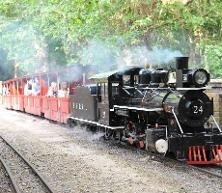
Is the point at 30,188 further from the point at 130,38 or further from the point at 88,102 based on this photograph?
the point at 130,38

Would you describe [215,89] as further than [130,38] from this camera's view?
No

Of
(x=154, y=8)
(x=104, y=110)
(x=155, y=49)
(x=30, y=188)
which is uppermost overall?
(x=154, y=8)

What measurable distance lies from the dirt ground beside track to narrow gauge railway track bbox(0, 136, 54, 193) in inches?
6.3

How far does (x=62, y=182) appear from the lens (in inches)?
360

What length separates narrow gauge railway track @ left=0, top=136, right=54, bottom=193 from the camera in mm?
8708

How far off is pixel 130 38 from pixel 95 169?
6.62m

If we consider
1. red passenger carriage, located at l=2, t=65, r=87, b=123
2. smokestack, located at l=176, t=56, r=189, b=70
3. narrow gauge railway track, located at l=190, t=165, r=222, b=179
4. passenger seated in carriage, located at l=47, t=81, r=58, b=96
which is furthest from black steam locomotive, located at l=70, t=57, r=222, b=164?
passenger seated in carriage, located at l=47, t=81, r=58, b=96

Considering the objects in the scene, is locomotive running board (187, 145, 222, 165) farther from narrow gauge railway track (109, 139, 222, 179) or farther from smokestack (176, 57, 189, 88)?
smokestack (176, 57, 189, 88)

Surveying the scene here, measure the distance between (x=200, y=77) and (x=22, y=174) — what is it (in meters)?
4.07

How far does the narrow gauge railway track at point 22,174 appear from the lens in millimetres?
8708

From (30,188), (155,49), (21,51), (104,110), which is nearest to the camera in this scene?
(30,188)

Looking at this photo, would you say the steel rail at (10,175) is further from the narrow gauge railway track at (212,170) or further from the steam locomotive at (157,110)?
the narrow gauge railway track at (212,170)

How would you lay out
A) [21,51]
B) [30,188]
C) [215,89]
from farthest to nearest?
[21,51], [215,89], [30,188]

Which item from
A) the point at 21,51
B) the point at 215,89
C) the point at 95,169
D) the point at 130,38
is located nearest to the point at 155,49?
the point at 130,38
